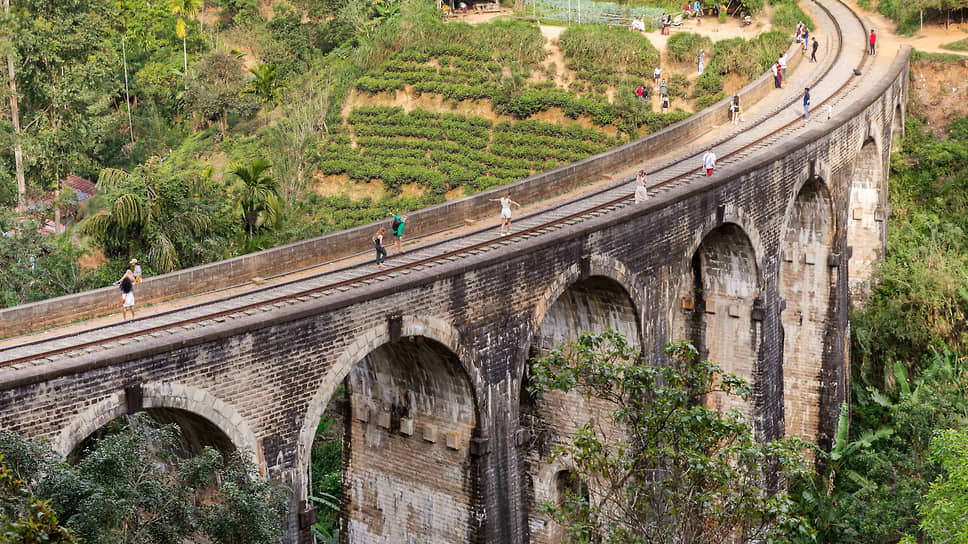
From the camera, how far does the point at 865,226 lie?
42125mm

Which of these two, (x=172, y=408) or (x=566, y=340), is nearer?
(x=172, y=408)

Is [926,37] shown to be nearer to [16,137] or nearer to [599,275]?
[599,275]

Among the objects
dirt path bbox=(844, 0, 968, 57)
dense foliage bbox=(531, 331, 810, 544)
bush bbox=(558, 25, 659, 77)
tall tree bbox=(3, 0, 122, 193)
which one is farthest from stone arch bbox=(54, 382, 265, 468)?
bush bbox=(558, 25, 659, 77)

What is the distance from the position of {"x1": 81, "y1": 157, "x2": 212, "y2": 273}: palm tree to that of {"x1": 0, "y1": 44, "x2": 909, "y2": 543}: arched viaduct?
1045 cm

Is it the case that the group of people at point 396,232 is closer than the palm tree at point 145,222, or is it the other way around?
the group of people at point 396,232

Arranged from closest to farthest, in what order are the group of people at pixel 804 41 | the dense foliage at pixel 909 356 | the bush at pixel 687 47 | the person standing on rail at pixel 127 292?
the person standing on rail at pixel 127 292
the dense foliage at pixel 909 356
the group of people at pixel 804 41
the bush at pixel 687 47

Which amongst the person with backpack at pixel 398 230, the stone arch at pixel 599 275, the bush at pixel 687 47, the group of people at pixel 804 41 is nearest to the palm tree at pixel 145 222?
the person with backpack at pixel 398 230

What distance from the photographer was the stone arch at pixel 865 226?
41.8 metres

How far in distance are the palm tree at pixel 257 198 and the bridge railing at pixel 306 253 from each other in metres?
5.56

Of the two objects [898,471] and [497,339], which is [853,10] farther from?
[497,339]

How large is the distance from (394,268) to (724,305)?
479 inches

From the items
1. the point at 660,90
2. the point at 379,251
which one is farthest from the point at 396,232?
the point at 660,90

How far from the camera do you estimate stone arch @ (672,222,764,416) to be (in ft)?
106

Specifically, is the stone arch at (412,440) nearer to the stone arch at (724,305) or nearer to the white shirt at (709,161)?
the stone arch at (724,305)
